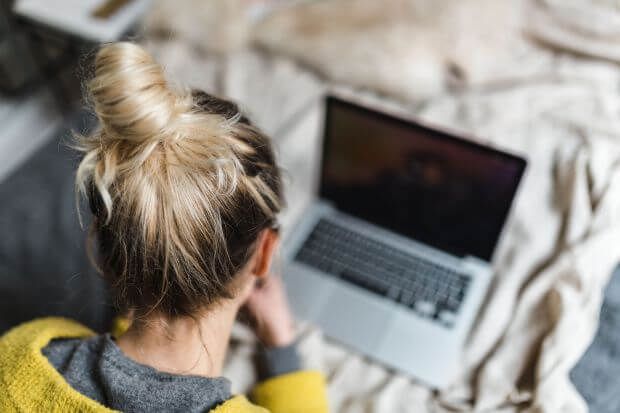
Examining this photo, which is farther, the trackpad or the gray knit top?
the trackpad

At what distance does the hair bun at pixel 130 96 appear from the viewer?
1.76 feet

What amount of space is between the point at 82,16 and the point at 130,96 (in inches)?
39.4

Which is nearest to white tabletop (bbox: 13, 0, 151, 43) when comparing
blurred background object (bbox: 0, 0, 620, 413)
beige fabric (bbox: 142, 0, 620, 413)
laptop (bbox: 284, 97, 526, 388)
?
blurred background object (bbox: 0, 0, 620, 413)

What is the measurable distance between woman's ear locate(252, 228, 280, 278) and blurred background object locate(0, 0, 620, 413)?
0.64ft

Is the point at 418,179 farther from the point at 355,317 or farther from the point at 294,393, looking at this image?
the point at 294,393

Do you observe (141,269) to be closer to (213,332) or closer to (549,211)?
(213,332)

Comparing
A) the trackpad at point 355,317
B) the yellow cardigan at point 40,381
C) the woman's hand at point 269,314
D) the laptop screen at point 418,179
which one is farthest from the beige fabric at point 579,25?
the yellow cardigan at point 40,381

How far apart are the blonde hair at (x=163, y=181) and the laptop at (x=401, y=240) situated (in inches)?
13.7

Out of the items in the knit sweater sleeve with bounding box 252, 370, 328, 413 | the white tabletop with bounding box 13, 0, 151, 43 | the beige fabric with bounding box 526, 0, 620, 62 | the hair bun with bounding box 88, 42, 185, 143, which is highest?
the hair bun with bounding box 88, 42, 185, 143

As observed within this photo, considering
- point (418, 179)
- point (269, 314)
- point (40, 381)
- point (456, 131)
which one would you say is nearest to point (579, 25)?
point (456, 131)

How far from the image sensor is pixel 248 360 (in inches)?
35.4

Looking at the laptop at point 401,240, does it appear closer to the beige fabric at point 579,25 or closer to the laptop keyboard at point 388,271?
the laptop keyboard at point 388,271

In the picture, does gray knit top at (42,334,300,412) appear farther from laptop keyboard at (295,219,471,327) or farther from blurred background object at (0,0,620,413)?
laptop keyboard at (295,219,471,327)

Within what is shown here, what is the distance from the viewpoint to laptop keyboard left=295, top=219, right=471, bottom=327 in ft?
3.06
